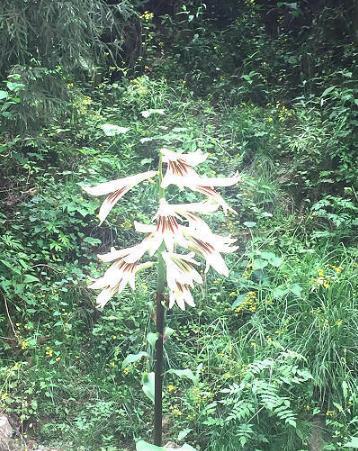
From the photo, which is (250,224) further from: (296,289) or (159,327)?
(159,327)

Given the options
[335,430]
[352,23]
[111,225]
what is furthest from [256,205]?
[352,23]

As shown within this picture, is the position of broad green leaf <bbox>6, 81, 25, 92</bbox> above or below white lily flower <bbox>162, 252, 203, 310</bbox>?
above

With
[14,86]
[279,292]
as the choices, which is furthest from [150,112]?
[279,292]

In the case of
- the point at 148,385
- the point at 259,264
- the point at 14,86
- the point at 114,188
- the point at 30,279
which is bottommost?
the point at 259,264

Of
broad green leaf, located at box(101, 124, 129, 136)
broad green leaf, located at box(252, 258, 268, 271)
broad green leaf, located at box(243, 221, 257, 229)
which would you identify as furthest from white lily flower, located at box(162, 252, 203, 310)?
broad green leaf, located at box(101, 124, 129, 136)

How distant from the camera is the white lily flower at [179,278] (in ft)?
5.21

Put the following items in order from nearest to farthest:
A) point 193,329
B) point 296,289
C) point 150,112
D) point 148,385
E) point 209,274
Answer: point 148,385
point 296,289
point 193,329
point 209,274
point 150,112

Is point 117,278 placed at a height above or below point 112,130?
above

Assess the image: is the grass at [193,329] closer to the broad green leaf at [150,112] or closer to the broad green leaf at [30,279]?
the broad green leaf at [30,279]

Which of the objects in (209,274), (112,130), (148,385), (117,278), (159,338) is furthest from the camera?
(112,130)

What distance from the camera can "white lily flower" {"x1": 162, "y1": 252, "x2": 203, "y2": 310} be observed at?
159 cm

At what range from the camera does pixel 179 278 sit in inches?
62.9

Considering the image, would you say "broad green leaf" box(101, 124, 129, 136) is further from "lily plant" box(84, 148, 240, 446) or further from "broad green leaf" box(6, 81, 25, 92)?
"lily plant" box(84, 148, 240, 446)

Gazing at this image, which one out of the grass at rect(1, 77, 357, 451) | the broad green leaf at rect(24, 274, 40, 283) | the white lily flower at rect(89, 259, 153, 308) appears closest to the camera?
the white lily flower at rect(89, 259, 153, 308)
